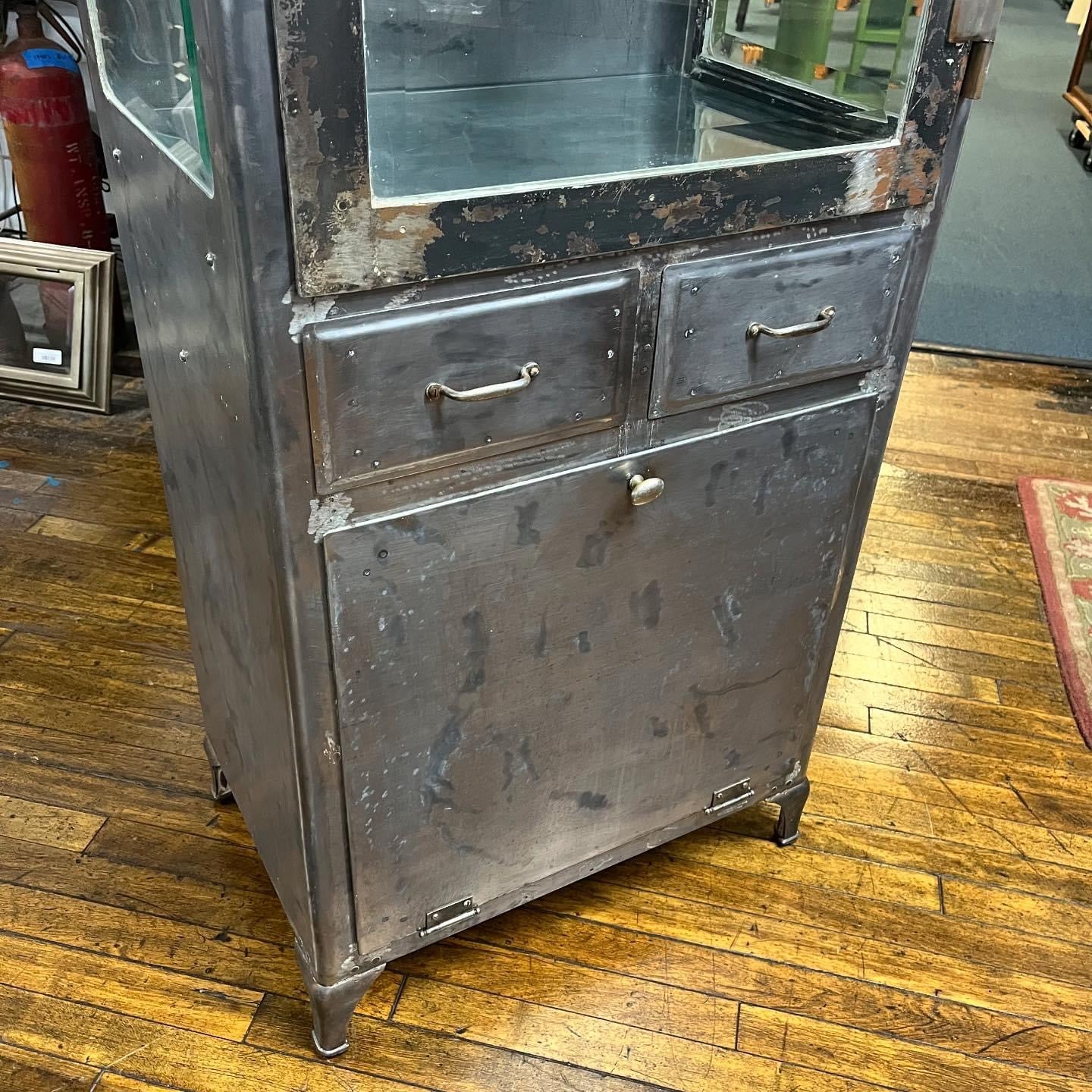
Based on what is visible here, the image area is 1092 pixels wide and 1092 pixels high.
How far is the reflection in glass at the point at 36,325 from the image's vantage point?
9.04 feet

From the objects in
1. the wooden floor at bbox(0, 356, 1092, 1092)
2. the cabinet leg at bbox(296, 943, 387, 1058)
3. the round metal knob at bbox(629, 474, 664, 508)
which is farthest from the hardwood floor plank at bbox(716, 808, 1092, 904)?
the round metal knob at bbox(629, 474, 664, 508)

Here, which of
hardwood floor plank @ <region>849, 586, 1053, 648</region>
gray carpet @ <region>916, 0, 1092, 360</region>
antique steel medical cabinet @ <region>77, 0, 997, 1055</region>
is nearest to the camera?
antique steel medical cabinet @ <region>77, 0, 997, 1055</region>

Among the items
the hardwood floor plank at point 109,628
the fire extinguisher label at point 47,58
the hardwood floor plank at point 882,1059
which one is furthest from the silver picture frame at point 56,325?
the hardwood floor plank at point 882,1059

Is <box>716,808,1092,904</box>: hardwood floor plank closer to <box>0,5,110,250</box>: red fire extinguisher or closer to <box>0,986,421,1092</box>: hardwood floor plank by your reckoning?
<box>0,986,421,1092</box>: hardwood floor plank

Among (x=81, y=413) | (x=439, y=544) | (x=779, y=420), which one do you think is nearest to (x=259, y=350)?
(x=439, y=544)

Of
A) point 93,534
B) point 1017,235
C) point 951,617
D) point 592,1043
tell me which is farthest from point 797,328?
point 1017,235

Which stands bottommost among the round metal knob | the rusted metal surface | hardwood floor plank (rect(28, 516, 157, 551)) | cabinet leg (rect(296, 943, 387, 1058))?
hardwood floor plank (rect(28, 516, 157, 551))

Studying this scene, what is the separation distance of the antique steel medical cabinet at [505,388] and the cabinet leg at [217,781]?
16 centimetres

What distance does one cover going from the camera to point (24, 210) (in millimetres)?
2820

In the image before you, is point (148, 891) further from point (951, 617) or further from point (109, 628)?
point (951, 617)

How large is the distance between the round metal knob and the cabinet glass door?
1.04 ft

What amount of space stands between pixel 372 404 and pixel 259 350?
0.11m

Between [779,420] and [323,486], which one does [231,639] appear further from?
[779,420]

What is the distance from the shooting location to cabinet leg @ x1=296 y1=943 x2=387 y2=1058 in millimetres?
1343
